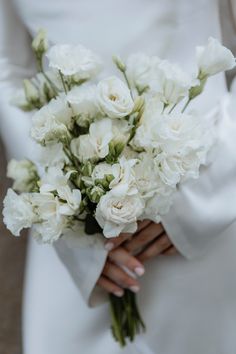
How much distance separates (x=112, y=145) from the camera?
0.73 metres

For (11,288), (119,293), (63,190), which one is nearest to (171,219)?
(119,293)


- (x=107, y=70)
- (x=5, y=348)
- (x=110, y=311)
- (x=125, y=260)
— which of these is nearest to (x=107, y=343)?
(x=110, y=311)

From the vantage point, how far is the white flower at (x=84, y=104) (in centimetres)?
75

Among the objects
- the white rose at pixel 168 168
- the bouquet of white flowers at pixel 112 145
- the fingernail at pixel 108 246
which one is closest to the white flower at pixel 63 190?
the bouquet of white flowers at pixel 112 145

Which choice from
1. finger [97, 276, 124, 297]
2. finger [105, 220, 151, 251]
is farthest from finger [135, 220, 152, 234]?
finger [97, 276, 124, 297]

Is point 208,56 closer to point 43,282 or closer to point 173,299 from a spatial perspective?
point 173,299

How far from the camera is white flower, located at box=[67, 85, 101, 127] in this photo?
75 cm

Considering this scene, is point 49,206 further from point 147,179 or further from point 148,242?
point 148,242

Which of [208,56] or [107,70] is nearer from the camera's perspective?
[208,56]

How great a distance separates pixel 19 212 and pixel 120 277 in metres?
0.28

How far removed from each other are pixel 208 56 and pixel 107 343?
1.86 feet

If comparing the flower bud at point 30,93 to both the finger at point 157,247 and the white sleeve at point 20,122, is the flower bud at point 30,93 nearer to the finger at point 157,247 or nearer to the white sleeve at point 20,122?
the white sleeve at point 20,122

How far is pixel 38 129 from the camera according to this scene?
0.75 m

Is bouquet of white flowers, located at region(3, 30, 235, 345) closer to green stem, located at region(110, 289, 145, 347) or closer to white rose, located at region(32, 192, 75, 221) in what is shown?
white rose, located at region(32, 192, 75, 221)
